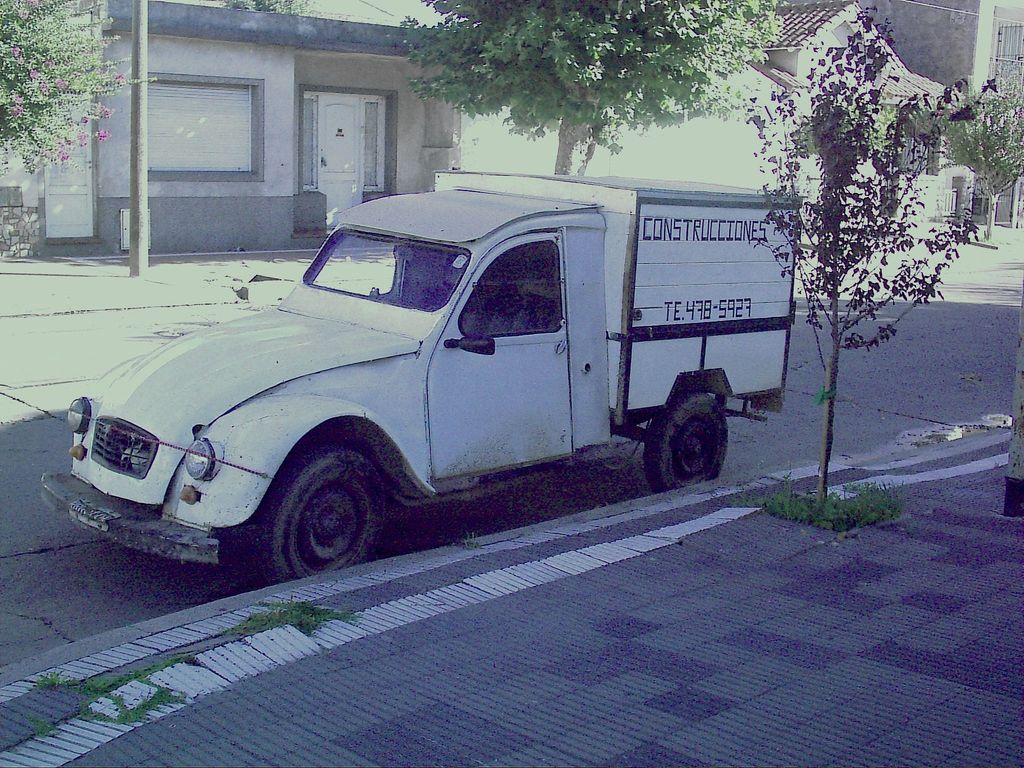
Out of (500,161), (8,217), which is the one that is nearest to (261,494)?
(8,217)

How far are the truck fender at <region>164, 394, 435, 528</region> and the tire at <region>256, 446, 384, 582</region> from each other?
0.37 feet

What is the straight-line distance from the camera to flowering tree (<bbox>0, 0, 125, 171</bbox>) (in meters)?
14.6

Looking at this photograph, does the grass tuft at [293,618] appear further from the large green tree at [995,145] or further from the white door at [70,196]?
the large green tree at [995,145]

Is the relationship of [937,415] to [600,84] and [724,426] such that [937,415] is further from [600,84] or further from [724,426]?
[600,84]

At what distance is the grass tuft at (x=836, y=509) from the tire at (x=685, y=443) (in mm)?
962

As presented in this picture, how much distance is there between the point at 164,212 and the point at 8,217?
257 centimetres

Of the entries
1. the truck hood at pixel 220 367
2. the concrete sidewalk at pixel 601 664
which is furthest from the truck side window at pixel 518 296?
the concrete sidewalk at pixel 601 664

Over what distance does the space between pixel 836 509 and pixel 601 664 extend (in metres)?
2.75

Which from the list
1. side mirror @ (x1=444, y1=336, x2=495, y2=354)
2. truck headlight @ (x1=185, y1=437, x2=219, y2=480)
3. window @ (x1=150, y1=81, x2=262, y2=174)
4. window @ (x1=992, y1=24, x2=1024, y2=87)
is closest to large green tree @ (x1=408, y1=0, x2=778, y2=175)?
window @ (x1=150, y1=81, x2=262, y2=174)

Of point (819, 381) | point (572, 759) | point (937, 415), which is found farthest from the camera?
point (819, 381)

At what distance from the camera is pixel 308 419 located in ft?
19.4

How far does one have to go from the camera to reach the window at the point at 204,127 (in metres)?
19.7

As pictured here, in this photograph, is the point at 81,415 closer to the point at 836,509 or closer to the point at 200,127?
the point at 836,509

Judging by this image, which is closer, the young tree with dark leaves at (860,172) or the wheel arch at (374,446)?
the wheel arch at (374,446)
